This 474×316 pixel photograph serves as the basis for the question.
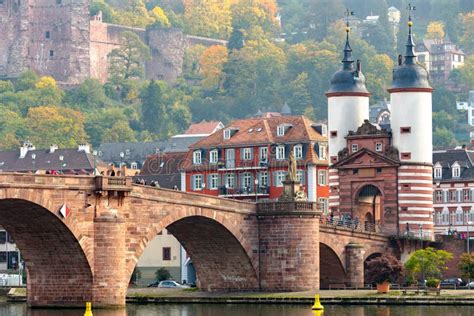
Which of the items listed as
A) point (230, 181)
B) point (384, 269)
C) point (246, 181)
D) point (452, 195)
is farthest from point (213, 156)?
point (384, 269)

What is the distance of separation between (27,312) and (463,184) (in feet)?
183

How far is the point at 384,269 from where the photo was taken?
13238cm

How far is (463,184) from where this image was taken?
15962cm

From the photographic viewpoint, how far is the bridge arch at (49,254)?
111250mm

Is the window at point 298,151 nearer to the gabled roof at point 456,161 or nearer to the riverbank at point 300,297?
the gabled roof at point 456,161

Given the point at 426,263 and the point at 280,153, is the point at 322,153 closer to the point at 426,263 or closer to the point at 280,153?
the point at 280,153

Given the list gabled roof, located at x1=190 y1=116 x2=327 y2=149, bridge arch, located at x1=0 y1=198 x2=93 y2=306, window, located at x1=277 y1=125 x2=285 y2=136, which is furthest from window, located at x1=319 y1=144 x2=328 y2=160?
bridge arch, located at x1=0 y1=198 x2=93 y2=306

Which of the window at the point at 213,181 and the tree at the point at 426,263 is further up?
the window at the point at 213,181

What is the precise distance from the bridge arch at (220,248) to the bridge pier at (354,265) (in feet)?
30.0

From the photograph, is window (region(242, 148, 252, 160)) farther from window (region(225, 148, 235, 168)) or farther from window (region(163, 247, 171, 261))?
window (region(163, 247, 171, 261))

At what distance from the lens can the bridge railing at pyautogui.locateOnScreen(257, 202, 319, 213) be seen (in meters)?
128

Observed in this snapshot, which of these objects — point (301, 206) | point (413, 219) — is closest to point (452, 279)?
point (413, 219)

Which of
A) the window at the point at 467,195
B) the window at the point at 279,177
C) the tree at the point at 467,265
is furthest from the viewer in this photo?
the window at the point at 467,195

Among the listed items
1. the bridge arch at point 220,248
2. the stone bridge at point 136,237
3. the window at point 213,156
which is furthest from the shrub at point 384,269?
the window at point 213,156
